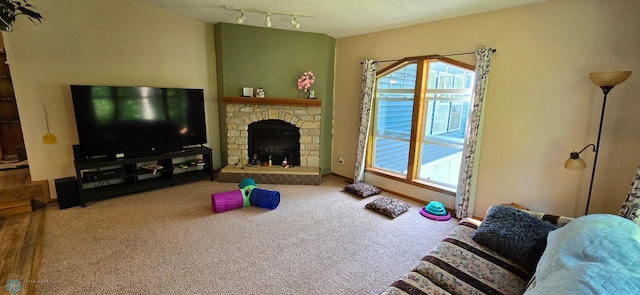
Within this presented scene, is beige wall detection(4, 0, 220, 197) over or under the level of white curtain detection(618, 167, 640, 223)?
over

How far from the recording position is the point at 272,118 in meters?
4.74

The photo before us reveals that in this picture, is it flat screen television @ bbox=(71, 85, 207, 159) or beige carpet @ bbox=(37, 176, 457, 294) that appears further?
flat screen television @ bbox=(71, 85, 207, 159)

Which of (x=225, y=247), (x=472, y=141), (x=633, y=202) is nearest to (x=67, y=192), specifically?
(x=225, y=247)

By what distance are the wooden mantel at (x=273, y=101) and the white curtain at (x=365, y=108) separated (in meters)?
0.78

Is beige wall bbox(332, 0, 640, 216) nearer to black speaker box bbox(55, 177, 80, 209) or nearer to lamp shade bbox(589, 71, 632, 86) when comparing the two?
lamp shade bbox(589, 71, 632, 86)

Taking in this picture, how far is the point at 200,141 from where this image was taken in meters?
4.43

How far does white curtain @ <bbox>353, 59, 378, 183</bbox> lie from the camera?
4289mm

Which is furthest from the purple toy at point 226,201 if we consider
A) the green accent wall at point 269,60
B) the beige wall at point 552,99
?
the beige wall at point 552,99

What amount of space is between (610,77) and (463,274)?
6.68 ft

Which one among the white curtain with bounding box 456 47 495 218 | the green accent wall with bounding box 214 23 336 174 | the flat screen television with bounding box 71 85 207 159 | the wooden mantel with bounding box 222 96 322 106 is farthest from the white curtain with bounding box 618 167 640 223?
the flat screen television with bounding box 71 85 207 159

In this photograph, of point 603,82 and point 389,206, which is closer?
point 603,82

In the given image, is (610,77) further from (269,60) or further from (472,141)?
(269,60)

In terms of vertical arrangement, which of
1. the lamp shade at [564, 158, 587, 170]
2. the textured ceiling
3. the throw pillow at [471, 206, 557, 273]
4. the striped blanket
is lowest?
the striped blanket

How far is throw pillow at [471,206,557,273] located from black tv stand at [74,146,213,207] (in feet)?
13.0
